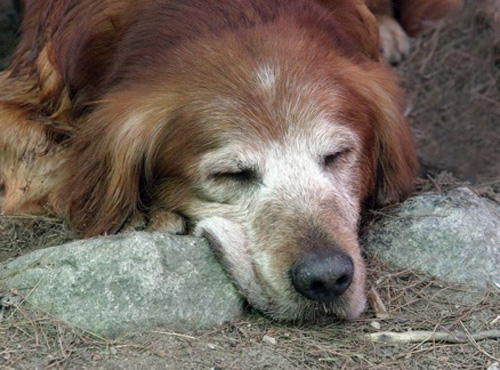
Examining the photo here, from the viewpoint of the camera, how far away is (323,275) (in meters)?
2.93

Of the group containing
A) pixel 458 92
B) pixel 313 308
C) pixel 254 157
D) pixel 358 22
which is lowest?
pixel 458 92

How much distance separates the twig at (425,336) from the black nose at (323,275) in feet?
0.79

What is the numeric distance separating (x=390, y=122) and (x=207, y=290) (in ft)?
4.24

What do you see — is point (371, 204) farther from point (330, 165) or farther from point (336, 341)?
point (336, 341)

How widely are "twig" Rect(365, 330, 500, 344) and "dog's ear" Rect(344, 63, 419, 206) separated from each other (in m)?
0.97

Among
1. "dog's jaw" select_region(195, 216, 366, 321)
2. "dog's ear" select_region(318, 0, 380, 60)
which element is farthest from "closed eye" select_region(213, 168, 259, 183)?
"dog's ear" select_region(318, 0, 380, 60)

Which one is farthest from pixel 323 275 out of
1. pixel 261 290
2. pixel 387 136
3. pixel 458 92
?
pixel 458 92

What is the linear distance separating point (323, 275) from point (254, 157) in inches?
25.3

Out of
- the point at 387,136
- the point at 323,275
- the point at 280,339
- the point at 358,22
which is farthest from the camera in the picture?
the point at 358,22

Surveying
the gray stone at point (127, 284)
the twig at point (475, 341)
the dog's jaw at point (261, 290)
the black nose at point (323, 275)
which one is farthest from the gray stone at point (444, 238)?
the gray stone at point (127, 284)

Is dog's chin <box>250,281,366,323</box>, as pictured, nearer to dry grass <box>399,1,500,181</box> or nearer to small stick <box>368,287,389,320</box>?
small stick <box>368,287,389,320</box>

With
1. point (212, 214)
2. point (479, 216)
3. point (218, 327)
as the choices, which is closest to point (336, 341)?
point (218, 327)

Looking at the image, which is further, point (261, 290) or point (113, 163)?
point (113, 163)

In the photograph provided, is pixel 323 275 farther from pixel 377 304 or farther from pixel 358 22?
pixel 358 22
